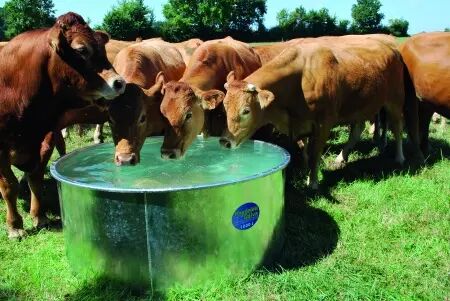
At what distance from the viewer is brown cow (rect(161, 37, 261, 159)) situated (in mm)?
5242

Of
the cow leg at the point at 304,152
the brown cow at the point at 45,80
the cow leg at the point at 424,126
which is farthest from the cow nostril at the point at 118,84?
the cow leg at the point at 424,126

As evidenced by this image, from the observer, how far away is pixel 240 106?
5.46m

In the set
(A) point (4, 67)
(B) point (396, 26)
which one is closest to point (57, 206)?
(A) point (4, 67)

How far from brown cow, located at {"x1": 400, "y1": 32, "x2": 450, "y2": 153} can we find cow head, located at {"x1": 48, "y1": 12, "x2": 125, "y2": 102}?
4.58m

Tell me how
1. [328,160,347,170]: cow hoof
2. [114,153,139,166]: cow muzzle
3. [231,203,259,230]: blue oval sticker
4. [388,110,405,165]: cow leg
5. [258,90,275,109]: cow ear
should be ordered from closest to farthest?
[231,203,259,230]: blue oval sticker → [114,153,139,166]: cow muzzle → [258,90,275,109]: cow ear → [328,160,347,170]: cow hoof → [388,110,405,165]: cow leg

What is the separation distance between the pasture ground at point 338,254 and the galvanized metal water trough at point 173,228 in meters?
0.14

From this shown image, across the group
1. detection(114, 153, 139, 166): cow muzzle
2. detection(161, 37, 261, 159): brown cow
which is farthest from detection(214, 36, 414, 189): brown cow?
detection(114, 153, 139, 166): cow muzzle

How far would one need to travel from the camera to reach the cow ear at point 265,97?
5511 mm

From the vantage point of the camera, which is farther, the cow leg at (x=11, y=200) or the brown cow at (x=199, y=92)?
the brown cow at (x=199, y=92)

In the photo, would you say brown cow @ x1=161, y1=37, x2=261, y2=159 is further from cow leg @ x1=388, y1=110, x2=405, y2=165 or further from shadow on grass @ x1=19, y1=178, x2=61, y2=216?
cow leg @ x1=388, y1=110, x2=405, y2=165

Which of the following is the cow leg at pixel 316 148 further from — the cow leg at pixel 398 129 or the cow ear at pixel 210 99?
the cow leg at pixel 398 129

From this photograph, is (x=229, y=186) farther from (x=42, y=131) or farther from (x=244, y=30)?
(x=244, y=30)

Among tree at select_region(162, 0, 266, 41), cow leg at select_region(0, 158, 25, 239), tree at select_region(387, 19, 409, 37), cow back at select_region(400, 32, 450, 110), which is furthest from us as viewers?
tree at select_region(387, 19, 409, 37)

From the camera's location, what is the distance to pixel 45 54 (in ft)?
14.4
